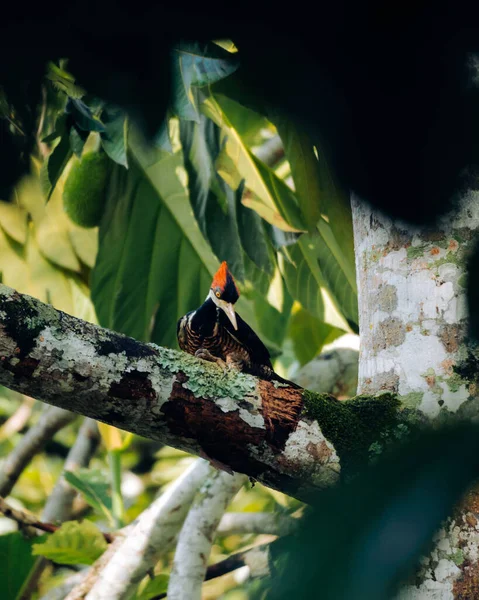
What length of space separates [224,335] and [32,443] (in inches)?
91.1

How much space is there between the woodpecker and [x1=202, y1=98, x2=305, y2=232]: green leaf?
405 millimetres

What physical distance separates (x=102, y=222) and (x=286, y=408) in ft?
6.92

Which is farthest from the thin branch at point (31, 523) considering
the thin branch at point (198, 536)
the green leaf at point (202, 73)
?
the green leaf at point (202, 73)

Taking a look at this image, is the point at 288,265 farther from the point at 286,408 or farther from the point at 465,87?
the point at 465,87

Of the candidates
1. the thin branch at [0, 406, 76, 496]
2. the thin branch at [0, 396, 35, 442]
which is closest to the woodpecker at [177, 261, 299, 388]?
the thin branch at [0, 406, 76, 496]

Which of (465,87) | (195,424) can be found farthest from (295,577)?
(195,424)

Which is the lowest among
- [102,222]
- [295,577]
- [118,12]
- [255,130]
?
[102,222]

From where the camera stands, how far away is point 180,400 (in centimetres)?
158

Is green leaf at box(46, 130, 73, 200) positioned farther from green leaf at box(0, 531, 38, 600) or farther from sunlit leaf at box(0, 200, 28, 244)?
green leaf at box(0, 531, 38, 600)

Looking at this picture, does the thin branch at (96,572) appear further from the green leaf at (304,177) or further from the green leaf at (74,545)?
the green leaf at (304,177)

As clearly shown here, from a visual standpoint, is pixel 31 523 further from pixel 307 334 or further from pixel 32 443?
pixel 307 334

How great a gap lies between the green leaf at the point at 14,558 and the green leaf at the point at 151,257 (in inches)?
43.7

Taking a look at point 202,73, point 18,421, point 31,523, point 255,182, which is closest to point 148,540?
point 31,523

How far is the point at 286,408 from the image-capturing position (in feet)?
5.64
